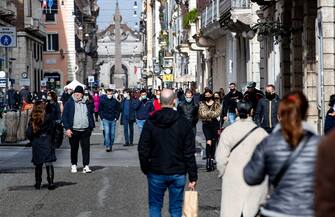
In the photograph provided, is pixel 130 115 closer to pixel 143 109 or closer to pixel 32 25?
pixel 143 109

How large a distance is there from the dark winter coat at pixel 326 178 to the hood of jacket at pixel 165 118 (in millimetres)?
6019

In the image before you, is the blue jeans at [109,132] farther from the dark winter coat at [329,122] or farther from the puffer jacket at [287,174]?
the puffer jacket at [287,174]

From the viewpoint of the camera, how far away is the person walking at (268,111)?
19766 millimetres

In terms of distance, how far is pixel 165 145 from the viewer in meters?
10.1

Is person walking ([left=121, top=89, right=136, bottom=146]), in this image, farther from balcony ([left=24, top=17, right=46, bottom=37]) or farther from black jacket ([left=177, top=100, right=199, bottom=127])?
balcony ([left=24, top=17, right=46, bottom=37])

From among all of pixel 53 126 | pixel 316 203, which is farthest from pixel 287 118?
pixel 53 126

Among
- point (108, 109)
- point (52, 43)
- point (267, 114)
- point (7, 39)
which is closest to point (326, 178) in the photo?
point (267, 114)

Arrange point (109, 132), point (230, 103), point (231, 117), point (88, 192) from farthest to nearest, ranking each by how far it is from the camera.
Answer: point (109, 132), point (231, 117), point (230, 103), point (88, 192)

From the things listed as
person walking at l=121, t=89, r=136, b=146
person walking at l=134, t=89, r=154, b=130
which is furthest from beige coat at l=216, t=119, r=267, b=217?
person walking at l=121, t=89, r=136, b=146

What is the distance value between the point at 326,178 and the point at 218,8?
138 feet

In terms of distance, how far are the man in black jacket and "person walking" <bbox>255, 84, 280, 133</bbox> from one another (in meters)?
9.61

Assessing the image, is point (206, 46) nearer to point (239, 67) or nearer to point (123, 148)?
point (239, 67)

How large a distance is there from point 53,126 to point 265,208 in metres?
11.4

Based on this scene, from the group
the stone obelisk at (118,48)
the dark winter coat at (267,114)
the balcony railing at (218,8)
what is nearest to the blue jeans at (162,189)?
the dark winter coat at (267,114)
